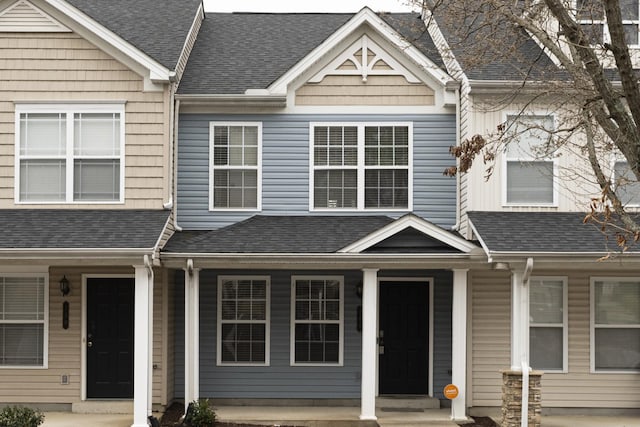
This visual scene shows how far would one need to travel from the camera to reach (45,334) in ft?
47.6

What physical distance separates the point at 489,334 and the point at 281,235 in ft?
12.9

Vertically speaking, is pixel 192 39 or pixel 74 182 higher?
pixel 192 39

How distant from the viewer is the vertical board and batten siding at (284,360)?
49.4ft

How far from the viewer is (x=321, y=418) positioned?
13789 mm

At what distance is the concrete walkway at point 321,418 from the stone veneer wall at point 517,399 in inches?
35.9

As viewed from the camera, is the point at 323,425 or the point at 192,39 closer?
the point at 323,425

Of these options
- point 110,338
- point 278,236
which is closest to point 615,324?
point 278,236

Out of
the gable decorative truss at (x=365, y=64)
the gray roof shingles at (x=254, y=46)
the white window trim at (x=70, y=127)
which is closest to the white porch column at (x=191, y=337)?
the white window trim at (x=70, y=127)

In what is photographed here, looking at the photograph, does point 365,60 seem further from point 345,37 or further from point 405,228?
point 405,228

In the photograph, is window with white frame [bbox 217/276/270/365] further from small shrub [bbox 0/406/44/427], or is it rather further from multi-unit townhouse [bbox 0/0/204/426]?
small shrub [bbox 0/406/44/427]

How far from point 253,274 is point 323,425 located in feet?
10.5

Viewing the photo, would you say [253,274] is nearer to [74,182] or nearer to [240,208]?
[240,208]

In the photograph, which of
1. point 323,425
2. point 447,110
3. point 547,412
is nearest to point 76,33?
point 447,110

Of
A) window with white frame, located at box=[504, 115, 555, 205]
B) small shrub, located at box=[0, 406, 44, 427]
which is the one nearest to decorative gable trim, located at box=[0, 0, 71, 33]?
small shrub, located at box=[0, 406, 44, 427]
